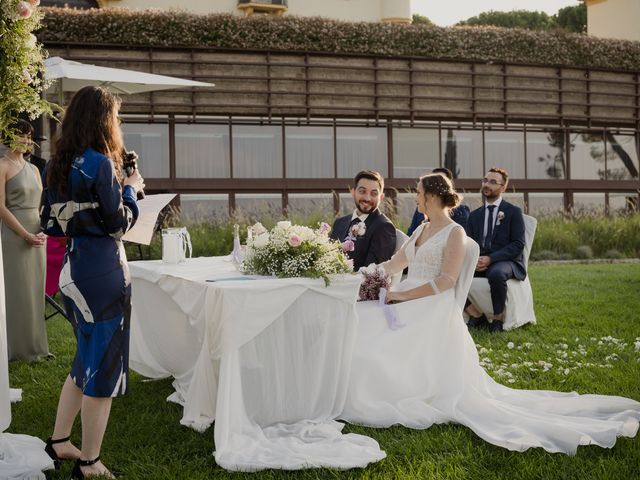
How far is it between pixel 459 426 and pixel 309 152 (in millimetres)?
13016

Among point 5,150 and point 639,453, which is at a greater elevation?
point 5,150

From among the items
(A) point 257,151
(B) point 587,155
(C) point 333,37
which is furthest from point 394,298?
(B) point 587,155


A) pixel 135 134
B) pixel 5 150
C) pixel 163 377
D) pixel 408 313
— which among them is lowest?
pixel 163 377

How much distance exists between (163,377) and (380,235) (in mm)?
2147

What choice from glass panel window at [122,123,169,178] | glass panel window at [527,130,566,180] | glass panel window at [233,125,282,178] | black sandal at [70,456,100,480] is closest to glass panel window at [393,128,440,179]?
glass panel window at [527,130,566,180]

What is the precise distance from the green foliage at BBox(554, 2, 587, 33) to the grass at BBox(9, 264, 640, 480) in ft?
87.7

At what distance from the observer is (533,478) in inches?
144

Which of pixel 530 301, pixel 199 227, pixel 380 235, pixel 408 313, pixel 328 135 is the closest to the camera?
pixel 408 313

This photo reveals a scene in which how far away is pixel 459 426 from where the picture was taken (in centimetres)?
456

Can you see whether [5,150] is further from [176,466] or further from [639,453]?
[639,453]

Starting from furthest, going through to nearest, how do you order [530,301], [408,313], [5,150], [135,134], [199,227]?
[135,134], [199,227], [530,301], [5,150], [408,313]

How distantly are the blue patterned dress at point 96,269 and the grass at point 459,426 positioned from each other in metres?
0.62

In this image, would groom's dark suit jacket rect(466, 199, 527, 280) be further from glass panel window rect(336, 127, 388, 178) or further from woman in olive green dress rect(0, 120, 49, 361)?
glass panel window rect(336, 127, 388, 178)

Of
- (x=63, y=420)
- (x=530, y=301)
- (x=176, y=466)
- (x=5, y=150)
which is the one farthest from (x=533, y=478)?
(x=5, y=150)
